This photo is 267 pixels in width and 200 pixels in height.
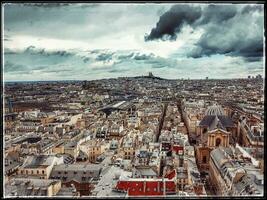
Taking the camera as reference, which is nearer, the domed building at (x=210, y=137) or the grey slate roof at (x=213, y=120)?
the domed building at (x=210, y=137)

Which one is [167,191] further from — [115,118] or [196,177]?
[115,118]

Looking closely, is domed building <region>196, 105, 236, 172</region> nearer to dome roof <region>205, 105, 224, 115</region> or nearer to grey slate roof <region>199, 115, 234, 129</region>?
grey slate roof <region>199, 115, 234, 129</region>

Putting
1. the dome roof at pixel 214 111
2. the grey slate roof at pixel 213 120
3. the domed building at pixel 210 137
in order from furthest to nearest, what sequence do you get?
the dome roof at pixel 214 111
the grey slate roof at pixel 213 120
the domed building at pixel 210 137

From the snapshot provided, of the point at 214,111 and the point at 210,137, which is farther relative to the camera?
the point at 214,111

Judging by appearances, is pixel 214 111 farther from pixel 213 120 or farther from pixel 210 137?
pixel 210 137

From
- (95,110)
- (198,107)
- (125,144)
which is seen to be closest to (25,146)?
(125,144)

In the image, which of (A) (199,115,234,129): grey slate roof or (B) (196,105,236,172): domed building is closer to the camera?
(B) (196,105,236,172): domed building

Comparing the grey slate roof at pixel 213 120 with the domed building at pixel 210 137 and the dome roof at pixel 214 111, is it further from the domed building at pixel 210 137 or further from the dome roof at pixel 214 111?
the dome roof at pixel 214 111

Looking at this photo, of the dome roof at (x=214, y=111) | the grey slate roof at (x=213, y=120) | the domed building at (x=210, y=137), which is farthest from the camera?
the dome roof at (x=214, y=111)

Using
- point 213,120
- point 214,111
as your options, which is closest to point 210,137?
point 213,120

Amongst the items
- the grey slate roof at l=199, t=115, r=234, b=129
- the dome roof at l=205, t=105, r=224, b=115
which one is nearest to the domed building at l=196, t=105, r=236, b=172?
the grey slate roof at l=199, t=115, r=234, b=129

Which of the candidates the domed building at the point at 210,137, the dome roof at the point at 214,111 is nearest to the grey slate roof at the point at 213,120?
the domed building at the point at 210,137

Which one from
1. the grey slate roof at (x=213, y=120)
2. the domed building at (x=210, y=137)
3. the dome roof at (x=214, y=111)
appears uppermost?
the dome roof at (x=214, y=111)
